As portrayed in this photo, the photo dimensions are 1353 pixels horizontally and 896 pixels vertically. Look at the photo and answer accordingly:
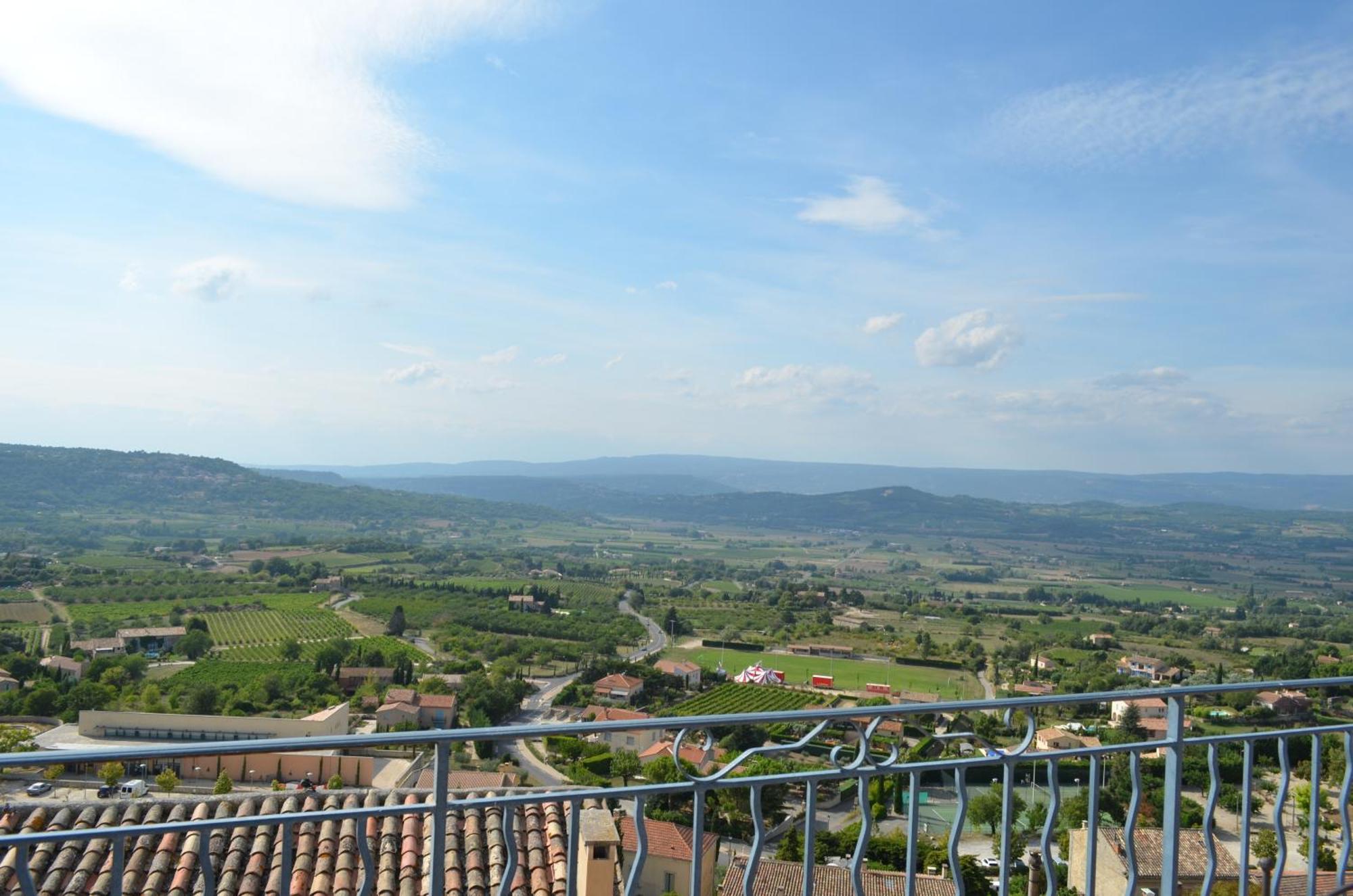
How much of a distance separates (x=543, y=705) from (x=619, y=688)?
106 inches

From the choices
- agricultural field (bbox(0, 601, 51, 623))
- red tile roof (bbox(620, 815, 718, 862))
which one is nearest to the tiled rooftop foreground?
red tile roof (bbox(620, 815, 718, 862))

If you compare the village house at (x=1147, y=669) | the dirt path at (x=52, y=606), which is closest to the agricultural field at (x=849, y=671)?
the village house at (x=1147, y=669)

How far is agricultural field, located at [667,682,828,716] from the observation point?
28312 mm

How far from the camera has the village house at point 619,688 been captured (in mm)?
30109

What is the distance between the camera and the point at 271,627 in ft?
137

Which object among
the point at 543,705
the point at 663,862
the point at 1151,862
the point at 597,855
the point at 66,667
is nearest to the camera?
the point at 597,855

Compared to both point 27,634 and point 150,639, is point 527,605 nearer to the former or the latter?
point 150,639

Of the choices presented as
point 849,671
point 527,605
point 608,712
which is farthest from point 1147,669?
point 527,605

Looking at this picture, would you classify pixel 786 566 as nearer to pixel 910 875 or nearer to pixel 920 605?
pixel 920 605

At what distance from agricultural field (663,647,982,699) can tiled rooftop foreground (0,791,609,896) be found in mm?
29722

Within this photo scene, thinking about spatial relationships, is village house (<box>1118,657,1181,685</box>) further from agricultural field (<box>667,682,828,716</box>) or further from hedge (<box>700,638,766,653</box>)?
hedge (<box>700,638,766,653</box>)

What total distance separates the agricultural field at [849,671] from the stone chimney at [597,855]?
97.7 ft

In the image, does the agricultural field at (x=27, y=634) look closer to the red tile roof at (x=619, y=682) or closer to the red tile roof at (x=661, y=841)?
the red tile roof at (x=619, y=682)

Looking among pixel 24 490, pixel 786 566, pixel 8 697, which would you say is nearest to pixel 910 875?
pixel 8 697
